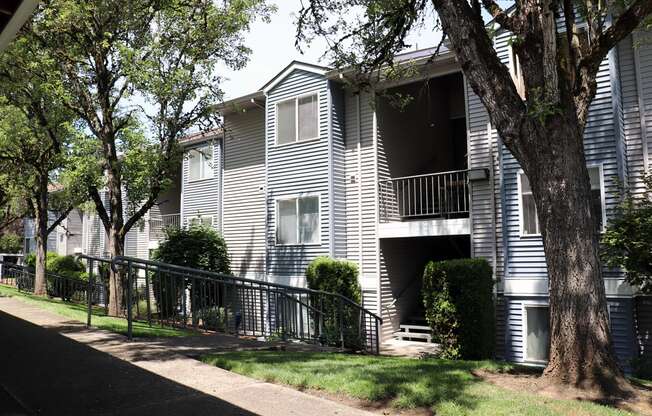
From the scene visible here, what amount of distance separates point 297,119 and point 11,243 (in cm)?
3136

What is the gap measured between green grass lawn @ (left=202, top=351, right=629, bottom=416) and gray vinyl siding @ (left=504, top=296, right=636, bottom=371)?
19.6ft

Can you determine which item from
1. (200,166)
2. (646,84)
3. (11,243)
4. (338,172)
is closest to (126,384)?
(646,84)

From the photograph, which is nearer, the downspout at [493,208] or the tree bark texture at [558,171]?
the tree bark texture at [558,171]

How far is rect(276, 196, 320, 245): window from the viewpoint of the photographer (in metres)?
16.6

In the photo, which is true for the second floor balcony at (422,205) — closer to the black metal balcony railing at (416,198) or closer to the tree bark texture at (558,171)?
the black metal balcony railing at (416,198)

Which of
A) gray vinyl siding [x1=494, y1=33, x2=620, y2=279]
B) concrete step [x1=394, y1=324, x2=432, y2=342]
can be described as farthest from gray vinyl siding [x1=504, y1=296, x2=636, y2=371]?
concrete step [x1=394, y1=324, x2=432, y2=342]

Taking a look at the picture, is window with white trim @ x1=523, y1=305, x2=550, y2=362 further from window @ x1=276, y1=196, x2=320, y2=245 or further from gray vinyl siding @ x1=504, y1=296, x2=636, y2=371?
window @ x1=276, y1=196, x2=320, y2=245

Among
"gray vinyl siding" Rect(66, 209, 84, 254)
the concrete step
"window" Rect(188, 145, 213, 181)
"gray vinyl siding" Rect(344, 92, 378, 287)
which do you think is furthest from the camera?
"gray vinyl siding" Rect(66, 209, 84, 254)

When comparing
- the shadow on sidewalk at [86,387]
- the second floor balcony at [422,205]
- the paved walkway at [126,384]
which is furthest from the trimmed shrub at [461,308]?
the shadow on sidewalk at [86,387]

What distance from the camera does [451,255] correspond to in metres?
17.4

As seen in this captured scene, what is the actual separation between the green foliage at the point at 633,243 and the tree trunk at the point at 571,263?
4.55 meters

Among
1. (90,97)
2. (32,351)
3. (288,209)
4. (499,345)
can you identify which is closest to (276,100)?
(288,209)

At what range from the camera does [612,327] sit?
1147cm

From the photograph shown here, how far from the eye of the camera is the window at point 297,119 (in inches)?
666
